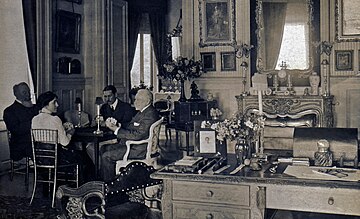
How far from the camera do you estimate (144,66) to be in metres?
11.2

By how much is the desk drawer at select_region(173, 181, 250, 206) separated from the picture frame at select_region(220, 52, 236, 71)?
5896mm

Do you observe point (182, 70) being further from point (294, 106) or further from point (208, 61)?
point (294, 106)

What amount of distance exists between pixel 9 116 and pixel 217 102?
3.87 meters

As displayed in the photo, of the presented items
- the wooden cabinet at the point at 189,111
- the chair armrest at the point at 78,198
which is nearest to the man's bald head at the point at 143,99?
the chair armrest at the point at 78,198

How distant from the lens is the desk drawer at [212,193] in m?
2.61

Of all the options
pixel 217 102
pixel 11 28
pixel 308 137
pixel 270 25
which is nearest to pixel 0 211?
pixel 11 28

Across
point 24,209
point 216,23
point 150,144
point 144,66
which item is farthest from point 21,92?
point 144,66

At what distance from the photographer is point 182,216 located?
8.91ft

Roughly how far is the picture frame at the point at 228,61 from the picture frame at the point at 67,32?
8.36ft

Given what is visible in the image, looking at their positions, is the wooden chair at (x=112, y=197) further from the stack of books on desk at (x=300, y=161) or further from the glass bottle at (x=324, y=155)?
the glass bottle at (x=324, y=155)

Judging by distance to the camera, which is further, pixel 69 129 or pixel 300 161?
pixel 69 129

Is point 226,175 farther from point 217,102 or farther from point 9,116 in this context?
point 217,102

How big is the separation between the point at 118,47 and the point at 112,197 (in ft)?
22.0

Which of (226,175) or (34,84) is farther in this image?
(34,84)
